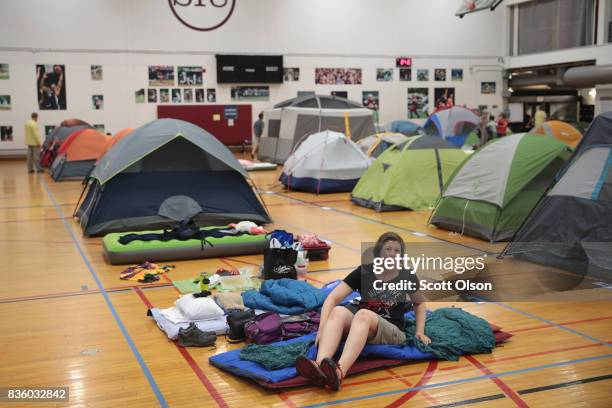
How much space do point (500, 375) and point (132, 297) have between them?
3867 millimetres

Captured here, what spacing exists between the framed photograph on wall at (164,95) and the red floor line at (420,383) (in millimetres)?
21337

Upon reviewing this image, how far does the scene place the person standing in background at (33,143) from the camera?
764 inches

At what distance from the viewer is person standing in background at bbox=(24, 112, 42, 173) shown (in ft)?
63.7

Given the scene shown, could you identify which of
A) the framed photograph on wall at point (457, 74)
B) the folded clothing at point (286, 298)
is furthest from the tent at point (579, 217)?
the framed photograph on wall at point (457, 74)

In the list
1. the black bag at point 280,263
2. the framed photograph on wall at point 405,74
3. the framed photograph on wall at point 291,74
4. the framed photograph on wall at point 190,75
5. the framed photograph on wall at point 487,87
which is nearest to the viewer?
the black bag at point 280,263

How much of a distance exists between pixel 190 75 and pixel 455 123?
983 cm

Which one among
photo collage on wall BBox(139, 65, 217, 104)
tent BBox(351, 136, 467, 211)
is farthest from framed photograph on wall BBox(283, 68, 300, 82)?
tent BBox(351, 136, 467, 211)

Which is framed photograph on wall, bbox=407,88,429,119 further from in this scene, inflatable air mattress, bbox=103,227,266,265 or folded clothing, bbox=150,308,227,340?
folded clothing, bbox=150,308,227,340

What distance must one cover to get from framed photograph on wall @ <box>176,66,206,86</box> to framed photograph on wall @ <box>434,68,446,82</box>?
9954 mm

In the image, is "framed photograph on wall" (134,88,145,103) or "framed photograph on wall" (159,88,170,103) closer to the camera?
"framed photograph on wall" (134,88,145,103)

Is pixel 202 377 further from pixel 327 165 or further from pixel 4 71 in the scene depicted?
pixel 4 71

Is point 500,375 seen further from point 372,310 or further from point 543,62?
point 543,62

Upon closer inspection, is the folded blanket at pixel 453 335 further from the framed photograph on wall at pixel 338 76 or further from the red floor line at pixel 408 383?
the framed photograph on wall at pixel 338 76

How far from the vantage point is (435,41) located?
28.5m
